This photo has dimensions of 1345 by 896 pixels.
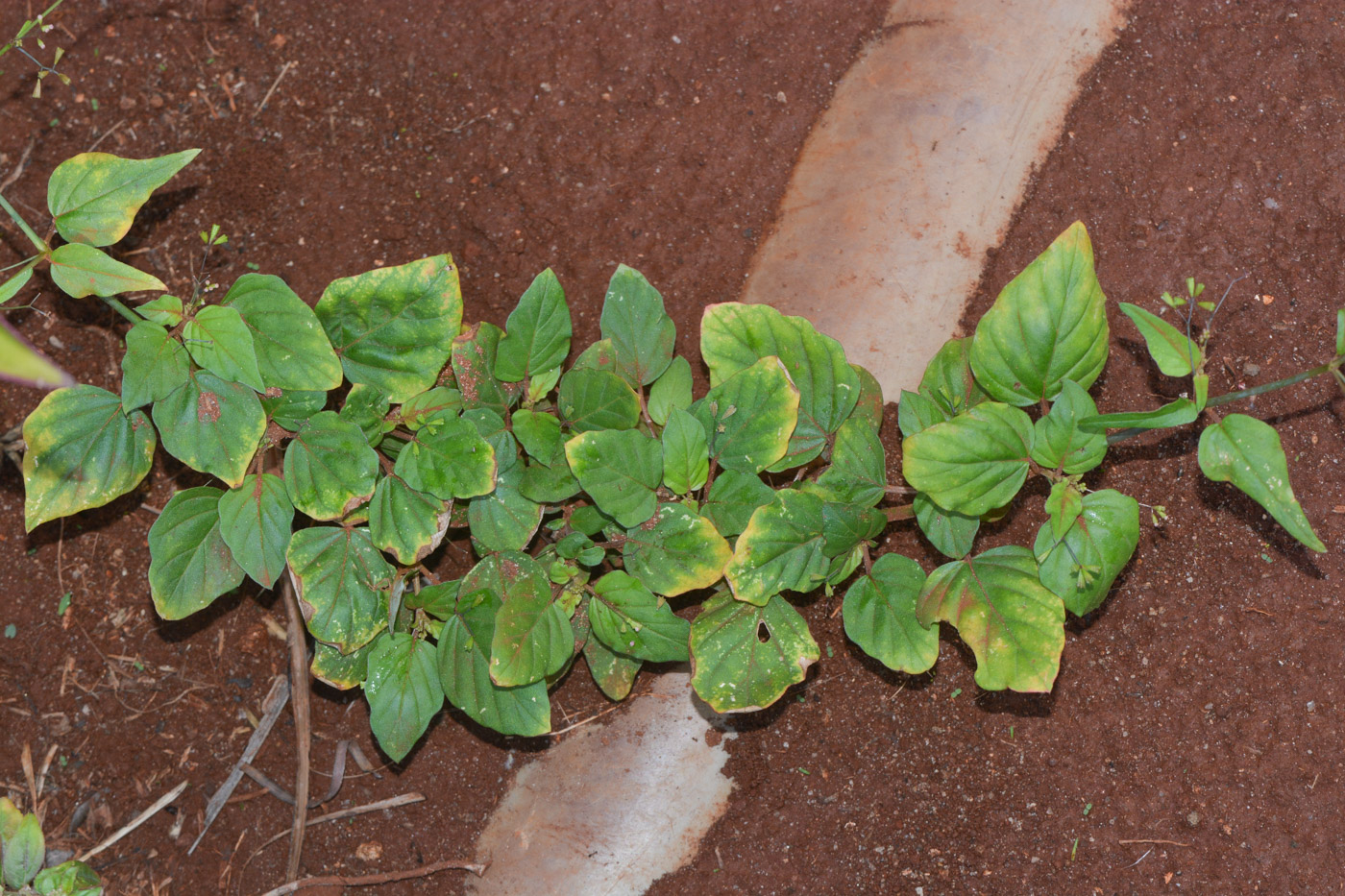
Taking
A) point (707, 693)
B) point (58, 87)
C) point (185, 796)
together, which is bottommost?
point (185, 796)

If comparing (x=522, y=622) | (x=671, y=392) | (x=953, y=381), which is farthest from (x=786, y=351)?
(x=522, y=622)

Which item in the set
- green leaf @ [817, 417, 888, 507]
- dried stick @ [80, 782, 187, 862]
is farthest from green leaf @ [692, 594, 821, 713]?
dried stick @ [80, 782, 187, 862]

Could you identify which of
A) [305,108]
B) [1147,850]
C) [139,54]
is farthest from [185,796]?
[1147,850]

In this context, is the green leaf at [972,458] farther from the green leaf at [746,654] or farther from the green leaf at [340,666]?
the green leaf at [340,666]

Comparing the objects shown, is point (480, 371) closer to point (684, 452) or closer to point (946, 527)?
point (684, 452)

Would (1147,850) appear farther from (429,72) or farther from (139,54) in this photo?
(139,54)

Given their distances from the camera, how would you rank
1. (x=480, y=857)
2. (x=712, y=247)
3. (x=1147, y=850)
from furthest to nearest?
(x=712, y=247), (x=480, y=857), (x=1147, y=850)

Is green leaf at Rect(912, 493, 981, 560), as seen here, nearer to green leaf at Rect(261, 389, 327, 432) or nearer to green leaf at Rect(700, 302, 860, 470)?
green leaf at Rect(700, 302, 860, 470)
